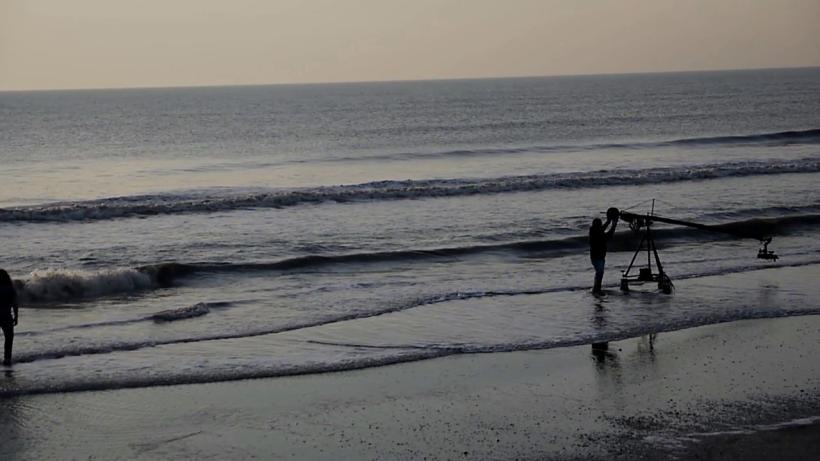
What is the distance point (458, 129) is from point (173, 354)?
6525cm

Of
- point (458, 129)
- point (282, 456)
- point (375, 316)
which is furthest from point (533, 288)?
A: point (458, 129)

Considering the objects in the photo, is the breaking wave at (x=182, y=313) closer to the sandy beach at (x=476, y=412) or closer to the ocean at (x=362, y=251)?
the ocean at (x=362, y=251)

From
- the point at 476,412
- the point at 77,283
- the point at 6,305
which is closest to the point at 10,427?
the point at 6,305

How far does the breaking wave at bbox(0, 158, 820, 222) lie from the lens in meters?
30.8

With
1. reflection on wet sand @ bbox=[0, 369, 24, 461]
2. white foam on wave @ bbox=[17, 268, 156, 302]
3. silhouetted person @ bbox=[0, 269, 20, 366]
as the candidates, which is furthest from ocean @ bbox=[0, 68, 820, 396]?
reflection on wet sand @ bbox=[0, 369, 24, 461]

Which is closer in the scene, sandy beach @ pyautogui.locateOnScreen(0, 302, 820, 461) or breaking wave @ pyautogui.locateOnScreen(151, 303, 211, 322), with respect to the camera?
sandy beach @ pyautogui.locateOnScreen(0, 302, 820, 461)

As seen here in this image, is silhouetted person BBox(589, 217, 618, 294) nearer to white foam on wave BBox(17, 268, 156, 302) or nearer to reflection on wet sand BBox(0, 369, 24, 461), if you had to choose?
white foam on wave BBox(17, 268, 156, 302)

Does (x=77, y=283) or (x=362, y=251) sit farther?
(x=362, y=251)

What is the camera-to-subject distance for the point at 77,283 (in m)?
19.9

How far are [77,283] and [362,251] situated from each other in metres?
7.27

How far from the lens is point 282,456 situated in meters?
9.74

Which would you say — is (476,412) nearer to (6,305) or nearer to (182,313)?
(6,305)

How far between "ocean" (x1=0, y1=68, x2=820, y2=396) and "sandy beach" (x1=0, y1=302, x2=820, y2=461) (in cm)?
89

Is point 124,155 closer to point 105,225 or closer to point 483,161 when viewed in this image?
point 483,161
